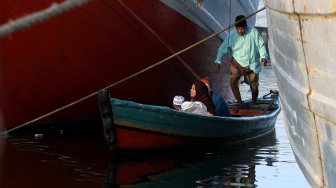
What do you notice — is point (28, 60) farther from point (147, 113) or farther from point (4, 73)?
point (147, 113)

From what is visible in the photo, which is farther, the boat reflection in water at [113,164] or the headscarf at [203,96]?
the headscarf at [203,96]

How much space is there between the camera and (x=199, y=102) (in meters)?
9.90

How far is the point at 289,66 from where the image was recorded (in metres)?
5.05

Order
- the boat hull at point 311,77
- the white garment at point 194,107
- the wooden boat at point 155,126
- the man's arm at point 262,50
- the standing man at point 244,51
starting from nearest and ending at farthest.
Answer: the boat hull at point 311,77 < the wooden boat at point 155,126 < the white garment at point 194,107 < the man's arm at point 262,50 < the standing man at point 244,51

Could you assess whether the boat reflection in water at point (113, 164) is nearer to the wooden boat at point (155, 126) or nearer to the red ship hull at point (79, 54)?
the wooden boat at point (155, 126)

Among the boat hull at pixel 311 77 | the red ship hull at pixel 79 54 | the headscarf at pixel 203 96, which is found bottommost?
the boat hull at pixel 311 77

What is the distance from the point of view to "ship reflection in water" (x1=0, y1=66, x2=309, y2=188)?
25.5 ft

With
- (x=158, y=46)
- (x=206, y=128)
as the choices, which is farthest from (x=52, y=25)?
(x=206, y=128)

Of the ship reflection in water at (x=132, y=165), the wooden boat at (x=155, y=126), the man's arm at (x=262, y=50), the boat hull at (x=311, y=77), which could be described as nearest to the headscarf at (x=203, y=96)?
the wooden boat at (x=155, y=126)

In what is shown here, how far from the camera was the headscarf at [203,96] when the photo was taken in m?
9.96

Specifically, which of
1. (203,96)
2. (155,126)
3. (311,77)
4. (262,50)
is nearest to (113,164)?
(155,126)

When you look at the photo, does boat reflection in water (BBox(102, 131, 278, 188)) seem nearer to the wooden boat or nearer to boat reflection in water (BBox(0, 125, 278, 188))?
boat reflection in water (BBox(0, 125, 278, 188))

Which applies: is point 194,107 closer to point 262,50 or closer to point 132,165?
point 132,165

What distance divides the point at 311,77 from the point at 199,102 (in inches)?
226
